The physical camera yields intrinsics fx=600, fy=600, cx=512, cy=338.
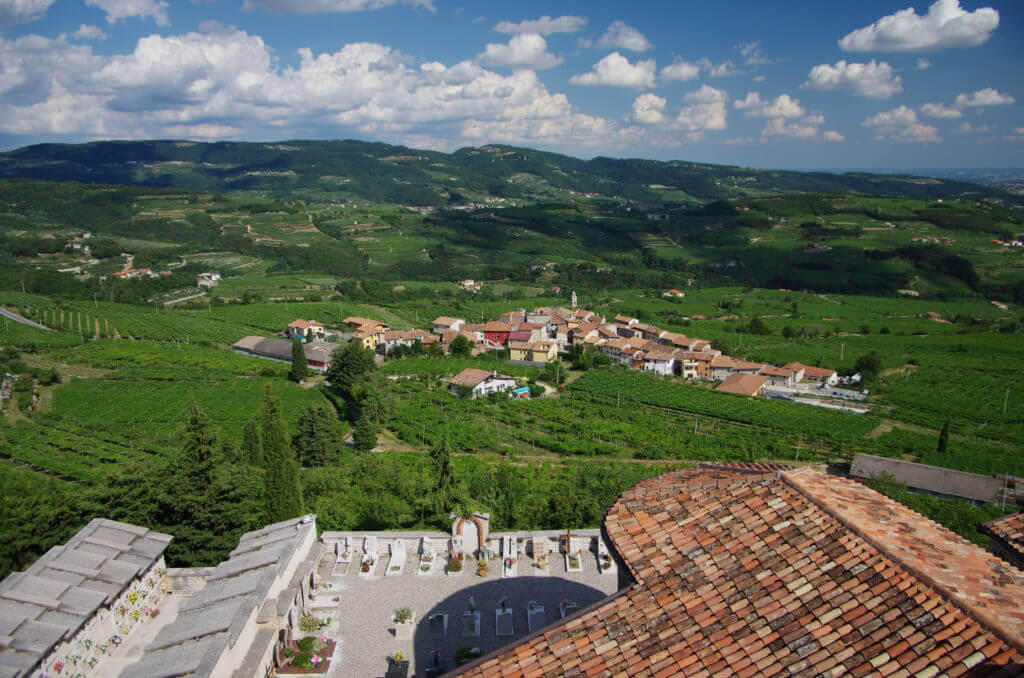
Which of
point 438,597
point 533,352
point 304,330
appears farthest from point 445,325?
point 438,597

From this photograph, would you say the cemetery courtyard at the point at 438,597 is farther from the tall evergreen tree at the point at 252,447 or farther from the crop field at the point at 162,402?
the crop field at the point at 162,402

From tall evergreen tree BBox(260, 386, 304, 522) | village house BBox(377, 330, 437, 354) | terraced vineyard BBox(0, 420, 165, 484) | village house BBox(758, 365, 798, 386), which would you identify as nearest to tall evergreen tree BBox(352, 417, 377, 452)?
terraced vineyard BBox(0, 420, 165, 484)

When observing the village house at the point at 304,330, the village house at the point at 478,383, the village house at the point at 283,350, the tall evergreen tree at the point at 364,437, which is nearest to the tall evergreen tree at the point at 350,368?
the village house at the point at 478,383

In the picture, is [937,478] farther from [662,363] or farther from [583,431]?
[662,363]

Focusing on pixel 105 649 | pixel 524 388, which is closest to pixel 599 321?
pixel 524 388

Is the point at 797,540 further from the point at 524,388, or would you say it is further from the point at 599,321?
the point at 599,321

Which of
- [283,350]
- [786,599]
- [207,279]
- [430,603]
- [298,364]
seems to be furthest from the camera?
[207,279]

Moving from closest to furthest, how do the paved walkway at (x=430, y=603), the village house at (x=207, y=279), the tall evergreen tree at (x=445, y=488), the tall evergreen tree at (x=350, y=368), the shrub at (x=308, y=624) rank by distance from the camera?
the paved walkway at (x=430, y=603) → the shrub at (x=308, y=624) → the tall evergreen tree at (x=445, y=488) → the tall evergreen tree at (x=350, y=368) → the village house at (x=207, y=279)
